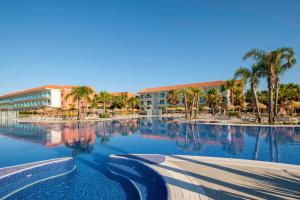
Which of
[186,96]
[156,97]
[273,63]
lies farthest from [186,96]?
[156,97]

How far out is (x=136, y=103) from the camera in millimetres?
77438

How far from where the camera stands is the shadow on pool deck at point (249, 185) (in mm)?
5586

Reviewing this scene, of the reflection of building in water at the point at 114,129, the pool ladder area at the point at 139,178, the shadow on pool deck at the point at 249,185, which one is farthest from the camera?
the reflection of building in water at the point at 114,129

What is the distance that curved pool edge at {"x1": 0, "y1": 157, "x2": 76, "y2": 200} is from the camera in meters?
8.02

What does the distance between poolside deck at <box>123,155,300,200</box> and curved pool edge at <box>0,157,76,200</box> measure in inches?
160

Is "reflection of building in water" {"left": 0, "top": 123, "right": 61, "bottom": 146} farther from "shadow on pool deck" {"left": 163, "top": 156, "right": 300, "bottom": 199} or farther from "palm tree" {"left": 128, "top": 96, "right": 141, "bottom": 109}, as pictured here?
"palm tree" {"left": 128, "top": 96, "right": 141, "bottom": 109}

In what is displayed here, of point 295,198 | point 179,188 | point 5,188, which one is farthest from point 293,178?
point 5,188

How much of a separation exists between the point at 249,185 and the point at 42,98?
243ft

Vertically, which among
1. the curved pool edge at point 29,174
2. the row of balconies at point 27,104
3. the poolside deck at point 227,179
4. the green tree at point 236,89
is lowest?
the curved pool edge at point 29,174

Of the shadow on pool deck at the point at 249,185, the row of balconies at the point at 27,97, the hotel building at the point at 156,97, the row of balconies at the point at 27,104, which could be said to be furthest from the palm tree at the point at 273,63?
the row of balconies at the point at 27,104

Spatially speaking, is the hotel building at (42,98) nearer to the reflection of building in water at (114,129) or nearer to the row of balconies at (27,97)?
the row of balconies at (27,97)

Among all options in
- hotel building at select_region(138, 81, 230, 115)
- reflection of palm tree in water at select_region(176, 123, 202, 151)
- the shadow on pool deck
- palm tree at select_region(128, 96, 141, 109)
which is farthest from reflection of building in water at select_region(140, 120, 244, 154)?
palm tree at select_region(128, 96, 141, 109)

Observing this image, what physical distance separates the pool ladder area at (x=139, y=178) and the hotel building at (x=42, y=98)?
57515 millimetres

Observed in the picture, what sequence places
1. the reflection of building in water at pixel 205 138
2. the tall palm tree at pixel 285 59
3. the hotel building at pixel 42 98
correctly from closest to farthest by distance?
the reflection of building in water at pixel 205 138
the tall palm tree at pixel 285 59
the hotel building at pixel 42 98
